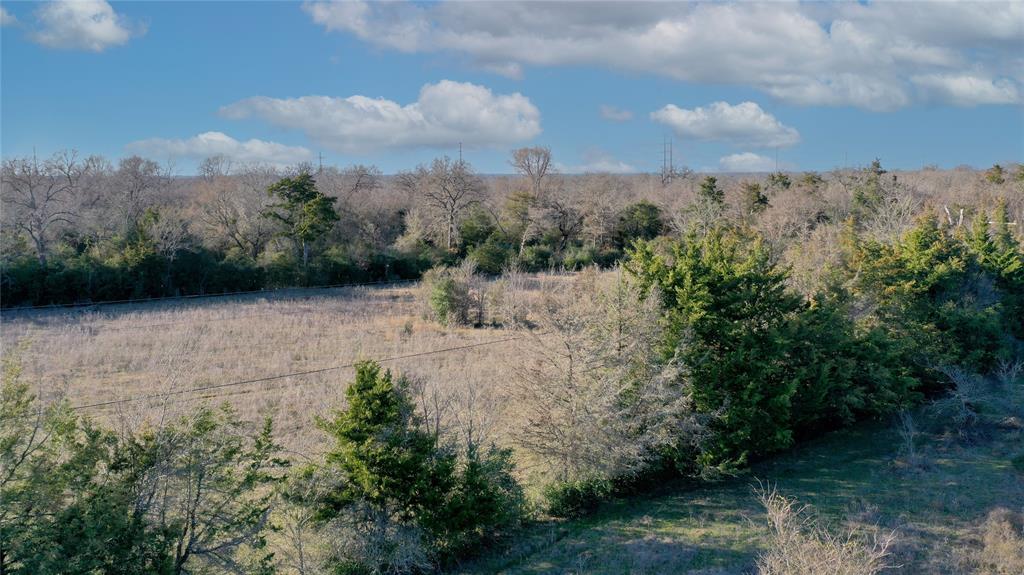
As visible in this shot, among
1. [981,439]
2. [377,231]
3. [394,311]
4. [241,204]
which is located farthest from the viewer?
[377,231]

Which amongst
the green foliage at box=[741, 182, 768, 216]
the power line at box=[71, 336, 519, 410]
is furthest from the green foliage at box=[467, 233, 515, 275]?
the green foliage at box=[741, 182, 768, 216]

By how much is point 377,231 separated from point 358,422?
3665 cm

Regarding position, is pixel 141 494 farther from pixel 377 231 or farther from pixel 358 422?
pixel 377 231

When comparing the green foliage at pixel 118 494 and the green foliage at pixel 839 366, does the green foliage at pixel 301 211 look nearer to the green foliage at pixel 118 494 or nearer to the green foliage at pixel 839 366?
the green foliage at pixel 839 366

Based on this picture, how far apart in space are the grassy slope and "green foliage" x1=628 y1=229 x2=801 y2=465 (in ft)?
4.59

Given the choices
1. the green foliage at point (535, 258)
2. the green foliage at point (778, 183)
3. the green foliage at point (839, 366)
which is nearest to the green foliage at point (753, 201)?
the green foliage at point (778, 183)

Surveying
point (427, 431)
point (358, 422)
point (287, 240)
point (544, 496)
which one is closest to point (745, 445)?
point (544, 496)

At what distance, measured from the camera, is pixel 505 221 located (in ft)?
162

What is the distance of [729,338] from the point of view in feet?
57.3

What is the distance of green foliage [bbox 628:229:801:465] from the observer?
54.5 feet

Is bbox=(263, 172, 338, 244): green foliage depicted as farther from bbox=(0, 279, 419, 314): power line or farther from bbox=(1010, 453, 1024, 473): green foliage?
bbox=(1010, 453, 1024, 473): green foliage

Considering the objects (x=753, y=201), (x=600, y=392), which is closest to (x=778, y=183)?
(x=753, y=201)

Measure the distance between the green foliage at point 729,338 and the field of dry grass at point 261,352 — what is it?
501 cm

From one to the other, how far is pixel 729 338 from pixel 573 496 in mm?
5826
